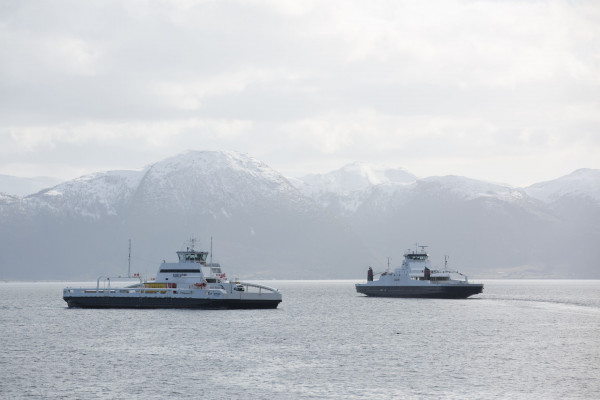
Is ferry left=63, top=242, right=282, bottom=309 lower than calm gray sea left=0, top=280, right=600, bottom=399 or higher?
higher

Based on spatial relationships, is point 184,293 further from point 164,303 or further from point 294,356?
point 294,356

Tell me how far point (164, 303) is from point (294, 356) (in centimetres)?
6975

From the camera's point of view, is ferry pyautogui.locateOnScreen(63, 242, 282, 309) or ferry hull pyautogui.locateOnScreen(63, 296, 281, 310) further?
ferry pyautogui.locateOnScreen(63, 242, 282, 309)

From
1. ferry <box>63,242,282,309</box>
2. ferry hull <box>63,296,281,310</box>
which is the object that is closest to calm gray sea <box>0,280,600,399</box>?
ferry hull <box>63,296,281,310</box>

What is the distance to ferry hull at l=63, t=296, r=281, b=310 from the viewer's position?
159625mm

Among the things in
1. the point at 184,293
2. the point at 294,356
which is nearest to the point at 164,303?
the point at 184,293

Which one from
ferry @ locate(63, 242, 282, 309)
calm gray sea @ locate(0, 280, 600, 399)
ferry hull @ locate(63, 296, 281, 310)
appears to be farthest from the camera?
ferry @ locate(63, 242, 282, 309)

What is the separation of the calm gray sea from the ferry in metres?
3.81

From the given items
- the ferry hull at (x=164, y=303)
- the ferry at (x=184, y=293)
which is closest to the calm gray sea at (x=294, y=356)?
the ferry hull at (x=164, y=303)

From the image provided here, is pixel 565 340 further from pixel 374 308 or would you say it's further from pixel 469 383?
pixel 374 308

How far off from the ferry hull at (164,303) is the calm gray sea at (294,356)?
10.9ft

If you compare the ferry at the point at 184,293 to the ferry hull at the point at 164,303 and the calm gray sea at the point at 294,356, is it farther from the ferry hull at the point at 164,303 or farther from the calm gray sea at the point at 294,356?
the calm gray sea at the point at 294,356

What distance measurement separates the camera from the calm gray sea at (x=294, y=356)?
252 ft

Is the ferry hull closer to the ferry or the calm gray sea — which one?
the ferry
